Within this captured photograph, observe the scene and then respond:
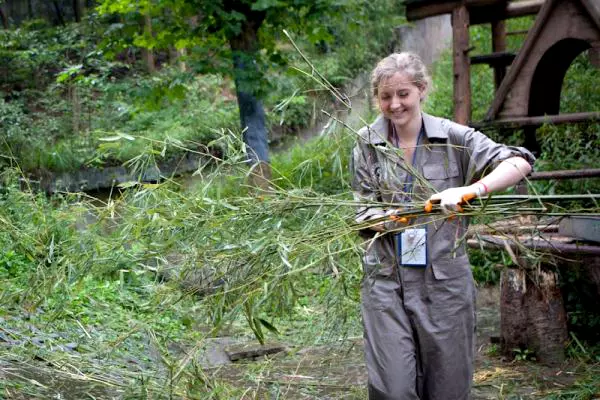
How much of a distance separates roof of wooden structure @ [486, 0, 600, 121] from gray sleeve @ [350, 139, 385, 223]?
342cm

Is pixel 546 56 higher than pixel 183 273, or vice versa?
pixel 546 56

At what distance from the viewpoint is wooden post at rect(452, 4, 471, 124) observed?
824cm

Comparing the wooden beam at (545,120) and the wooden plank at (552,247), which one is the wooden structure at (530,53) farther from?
the wooden plank at (552,247)

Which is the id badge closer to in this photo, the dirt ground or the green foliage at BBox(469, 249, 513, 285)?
the dirt ground

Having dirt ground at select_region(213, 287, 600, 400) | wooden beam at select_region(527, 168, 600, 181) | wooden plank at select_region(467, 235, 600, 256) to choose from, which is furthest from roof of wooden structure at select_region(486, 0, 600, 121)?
dirt ground at select_region(213, 287, 600, 400)

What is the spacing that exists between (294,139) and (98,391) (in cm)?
1040

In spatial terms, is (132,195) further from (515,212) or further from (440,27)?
(440,27)

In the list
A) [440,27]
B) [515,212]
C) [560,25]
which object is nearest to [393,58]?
[515,212]

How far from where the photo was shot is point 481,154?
373cm

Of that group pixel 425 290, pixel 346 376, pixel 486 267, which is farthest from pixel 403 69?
pixel 486 267

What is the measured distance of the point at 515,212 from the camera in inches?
139

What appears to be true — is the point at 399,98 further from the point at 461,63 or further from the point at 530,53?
the point at 461,63

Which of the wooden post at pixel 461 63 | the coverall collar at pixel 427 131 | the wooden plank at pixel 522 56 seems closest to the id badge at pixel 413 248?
the coverall collar at pixel 427 131

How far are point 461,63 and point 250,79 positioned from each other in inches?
99.5
